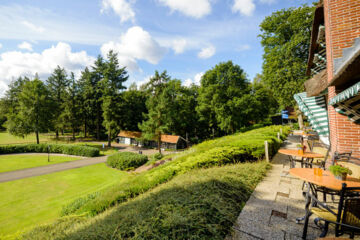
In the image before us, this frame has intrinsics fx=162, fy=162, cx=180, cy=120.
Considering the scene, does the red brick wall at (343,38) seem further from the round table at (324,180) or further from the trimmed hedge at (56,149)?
the trimmed hedge at (56,149)

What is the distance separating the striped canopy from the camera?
6.85 meters

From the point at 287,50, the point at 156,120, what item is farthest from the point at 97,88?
the point at 287,50

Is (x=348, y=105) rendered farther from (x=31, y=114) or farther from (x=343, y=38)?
(x=31, y=114)

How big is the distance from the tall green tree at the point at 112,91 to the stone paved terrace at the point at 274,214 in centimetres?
3527

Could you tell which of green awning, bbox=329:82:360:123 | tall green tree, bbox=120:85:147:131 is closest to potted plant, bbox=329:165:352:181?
green awning, bbox=329:82:360:123

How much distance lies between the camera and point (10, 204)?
12031mm

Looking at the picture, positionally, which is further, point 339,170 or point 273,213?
point 273,213

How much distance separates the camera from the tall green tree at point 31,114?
33281 mm

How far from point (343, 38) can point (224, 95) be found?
85.1 ft

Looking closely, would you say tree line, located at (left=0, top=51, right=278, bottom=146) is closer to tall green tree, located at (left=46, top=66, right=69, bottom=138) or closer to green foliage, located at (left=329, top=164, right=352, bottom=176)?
tall green tree, located at (left=46, top=66, right=69, bottom=138)

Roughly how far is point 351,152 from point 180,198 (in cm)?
465

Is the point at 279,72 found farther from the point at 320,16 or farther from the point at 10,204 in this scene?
the point at 10,204

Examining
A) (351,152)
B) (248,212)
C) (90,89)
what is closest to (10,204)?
(248,212)

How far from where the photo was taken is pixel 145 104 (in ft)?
120
